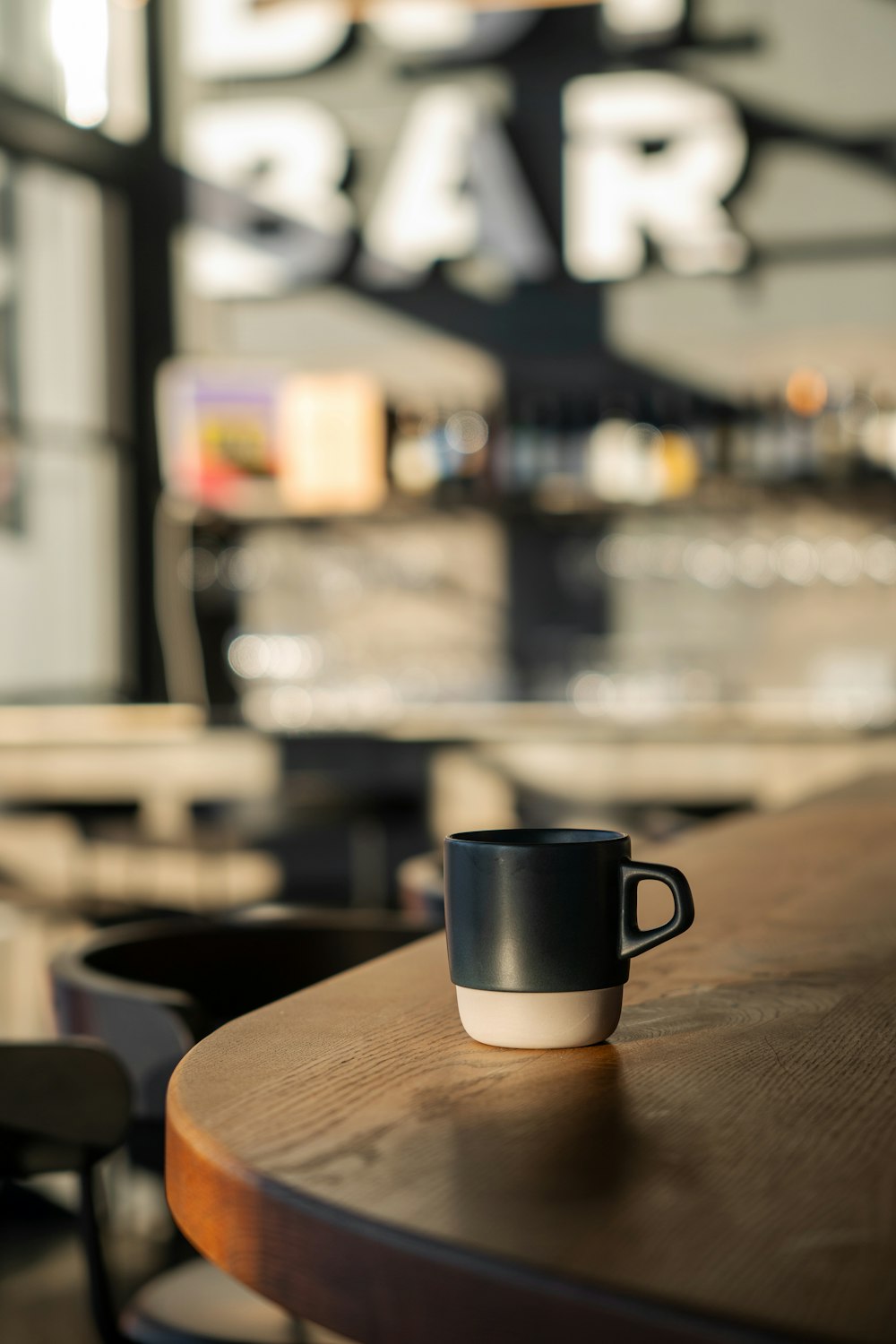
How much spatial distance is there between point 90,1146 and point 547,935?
484 mm

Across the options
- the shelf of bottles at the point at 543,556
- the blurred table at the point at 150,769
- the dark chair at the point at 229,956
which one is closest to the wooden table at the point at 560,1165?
the dark chair at the point at 229,956

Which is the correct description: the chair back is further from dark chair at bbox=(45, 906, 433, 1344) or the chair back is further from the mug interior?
the mug interior

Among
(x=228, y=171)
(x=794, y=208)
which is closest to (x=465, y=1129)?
(x=794, y=208)

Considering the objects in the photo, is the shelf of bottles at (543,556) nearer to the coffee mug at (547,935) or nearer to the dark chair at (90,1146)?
the dark chair at (90,1146)

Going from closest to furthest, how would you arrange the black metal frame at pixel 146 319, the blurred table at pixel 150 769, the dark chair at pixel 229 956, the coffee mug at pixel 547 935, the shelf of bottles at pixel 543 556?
the coffee mug at pixel 547 935
the dark chair at pixel 229 956
the blurred table at pixel 150 769
the shelf of bottles at pixel 543 556
the black metal frame at pixel 146 319

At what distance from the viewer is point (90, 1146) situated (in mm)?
1025

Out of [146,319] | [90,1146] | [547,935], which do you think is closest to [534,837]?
[547,935]

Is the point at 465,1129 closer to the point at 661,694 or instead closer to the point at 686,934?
the point at 686,934

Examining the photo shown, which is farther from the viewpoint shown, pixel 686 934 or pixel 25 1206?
pixel 25 1206

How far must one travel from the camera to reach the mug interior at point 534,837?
2.36 feet

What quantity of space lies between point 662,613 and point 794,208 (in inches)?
62.7

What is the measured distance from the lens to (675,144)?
5.80 meters

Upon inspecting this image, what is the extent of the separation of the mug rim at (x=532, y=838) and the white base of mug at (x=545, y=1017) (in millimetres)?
67

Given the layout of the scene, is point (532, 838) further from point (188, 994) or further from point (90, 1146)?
point (188, 994)
